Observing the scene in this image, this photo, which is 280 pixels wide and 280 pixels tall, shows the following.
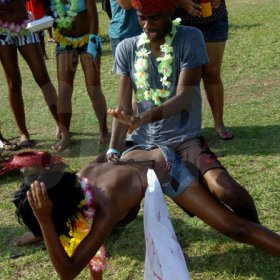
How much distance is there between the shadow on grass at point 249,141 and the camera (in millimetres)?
4137

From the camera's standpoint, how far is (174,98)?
2.88 m

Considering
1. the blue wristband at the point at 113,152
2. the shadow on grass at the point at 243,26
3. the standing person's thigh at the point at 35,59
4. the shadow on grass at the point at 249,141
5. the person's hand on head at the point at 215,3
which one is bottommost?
the shadow on grass at the point at 243,26

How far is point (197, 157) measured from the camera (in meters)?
2.82

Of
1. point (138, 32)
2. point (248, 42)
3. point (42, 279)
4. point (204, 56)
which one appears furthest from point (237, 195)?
point (248, 42)

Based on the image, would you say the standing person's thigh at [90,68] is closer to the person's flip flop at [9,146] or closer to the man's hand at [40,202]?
the person's flip flop at [9,146]

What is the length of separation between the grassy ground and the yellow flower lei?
0.85 metres

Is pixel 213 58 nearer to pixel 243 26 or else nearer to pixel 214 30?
pixel 214 30

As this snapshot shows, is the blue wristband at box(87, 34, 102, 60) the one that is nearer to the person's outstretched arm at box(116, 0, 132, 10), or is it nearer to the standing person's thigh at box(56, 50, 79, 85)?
the standing person's thigh at box(56, 50, 79, 85)

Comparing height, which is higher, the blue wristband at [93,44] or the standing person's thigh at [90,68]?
the blue wristband at [93,44]

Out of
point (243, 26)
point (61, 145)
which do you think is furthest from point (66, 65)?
point (243, 26)

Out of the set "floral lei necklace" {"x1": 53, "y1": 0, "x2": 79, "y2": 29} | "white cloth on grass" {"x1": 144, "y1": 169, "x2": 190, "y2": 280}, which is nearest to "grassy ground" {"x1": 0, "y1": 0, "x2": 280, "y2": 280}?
"white cloth on grass" {"x1": 144, "y1": 169, "x2": 190, "y2": 280}

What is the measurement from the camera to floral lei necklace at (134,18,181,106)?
2.96 metres

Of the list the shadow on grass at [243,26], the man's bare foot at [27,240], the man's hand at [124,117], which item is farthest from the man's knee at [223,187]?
the shadow on grass at [243,26]

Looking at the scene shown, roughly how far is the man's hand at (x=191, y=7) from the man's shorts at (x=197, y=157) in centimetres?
137
